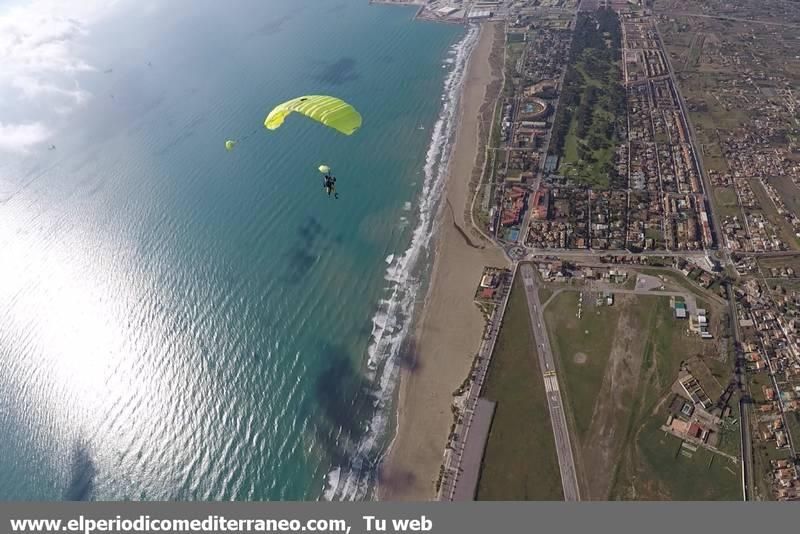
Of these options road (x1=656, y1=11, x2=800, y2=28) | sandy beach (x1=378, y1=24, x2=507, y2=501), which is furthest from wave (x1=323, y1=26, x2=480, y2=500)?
→ road (x1=656, y1=11, x2=800, y2=28)

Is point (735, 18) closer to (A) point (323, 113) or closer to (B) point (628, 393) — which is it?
(B) point (628, 393)

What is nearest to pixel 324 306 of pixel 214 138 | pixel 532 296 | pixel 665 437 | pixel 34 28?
pixel 532 296

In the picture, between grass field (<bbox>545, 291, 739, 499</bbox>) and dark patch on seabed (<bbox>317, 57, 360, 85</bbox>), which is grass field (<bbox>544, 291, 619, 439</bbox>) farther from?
dark patch on seabed (<bbox>317, 57, 360, 85</bbox>)

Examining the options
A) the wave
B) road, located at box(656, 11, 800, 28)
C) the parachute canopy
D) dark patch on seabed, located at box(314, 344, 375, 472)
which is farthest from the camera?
road, located at box(656, 11, 800, 28)

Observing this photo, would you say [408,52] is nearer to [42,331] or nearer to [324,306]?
A: [324,306]

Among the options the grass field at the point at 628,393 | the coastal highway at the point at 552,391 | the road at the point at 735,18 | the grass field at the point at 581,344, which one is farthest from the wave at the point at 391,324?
the road at the point at 735,18

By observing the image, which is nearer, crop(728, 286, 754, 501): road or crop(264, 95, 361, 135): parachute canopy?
crop(728, 286, 754, 501): road

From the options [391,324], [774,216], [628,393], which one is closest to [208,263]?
[391,324]
